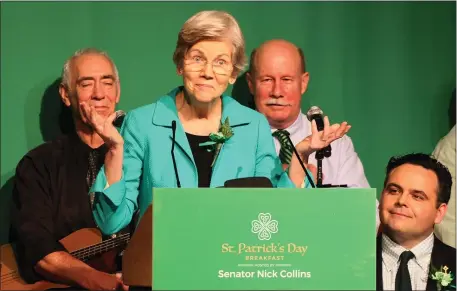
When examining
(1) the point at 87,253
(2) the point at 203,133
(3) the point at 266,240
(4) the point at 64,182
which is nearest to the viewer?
(3) the point at 266,240

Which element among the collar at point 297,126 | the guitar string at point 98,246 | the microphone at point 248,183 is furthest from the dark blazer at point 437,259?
the guitar string at point 98,246

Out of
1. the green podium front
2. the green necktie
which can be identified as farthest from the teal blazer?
the green necktie

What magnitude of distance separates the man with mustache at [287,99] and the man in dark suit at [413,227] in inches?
15.9

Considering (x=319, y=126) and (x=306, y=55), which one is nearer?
(x=319, y=126)

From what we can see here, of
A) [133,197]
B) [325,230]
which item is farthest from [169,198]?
[133,197]

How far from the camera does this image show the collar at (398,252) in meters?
3.05

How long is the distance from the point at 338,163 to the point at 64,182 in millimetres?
1183

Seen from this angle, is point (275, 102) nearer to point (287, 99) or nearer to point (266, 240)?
point (287, 99)

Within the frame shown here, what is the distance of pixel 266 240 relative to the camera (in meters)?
2.06

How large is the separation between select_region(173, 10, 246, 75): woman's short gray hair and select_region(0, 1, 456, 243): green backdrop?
41.8 inches

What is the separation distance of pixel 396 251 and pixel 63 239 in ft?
4.48

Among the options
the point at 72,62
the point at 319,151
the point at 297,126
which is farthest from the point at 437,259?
the point at 72,62

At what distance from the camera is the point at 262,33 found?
12.8 feet

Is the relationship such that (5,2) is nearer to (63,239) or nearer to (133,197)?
(63,239)
